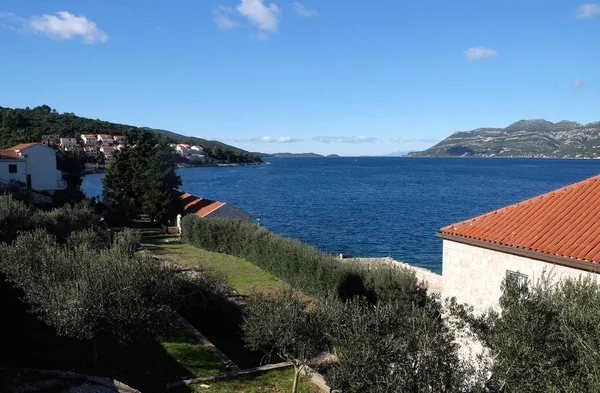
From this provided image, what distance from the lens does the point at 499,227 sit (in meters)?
15.5

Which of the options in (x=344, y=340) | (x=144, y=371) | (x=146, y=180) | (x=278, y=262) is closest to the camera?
(x=344, y=340)

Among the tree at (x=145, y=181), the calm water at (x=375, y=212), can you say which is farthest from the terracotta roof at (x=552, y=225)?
the tree at (x=145, y=181)

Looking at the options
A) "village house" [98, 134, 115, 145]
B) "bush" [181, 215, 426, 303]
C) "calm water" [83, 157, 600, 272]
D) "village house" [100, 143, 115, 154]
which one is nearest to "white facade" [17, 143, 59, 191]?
"calm water" [83, 157, 600, 272]

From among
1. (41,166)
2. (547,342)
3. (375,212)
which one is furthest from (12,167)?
(547,342)

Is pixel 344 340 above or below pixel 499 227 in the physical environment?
below

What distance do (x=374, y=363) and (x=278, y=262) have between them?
866 inches

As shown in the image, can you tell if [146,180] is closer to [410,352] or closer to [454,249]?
[454,249]

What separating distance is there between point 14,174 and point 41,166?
4.55 m

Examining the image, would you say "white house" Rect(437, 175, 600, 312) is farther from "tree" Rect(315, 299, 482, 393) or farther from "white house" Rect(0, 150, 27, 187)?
"white house" Rect(0, 150, 27, 187)

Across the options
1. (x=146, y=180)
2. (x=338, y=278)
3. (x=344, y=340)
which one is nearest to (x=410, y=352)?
(x=344, y=340)

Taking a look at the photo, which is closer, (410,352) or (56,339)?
(410,352)

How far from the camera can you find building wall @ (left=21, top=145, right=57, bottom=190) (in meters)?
58.1

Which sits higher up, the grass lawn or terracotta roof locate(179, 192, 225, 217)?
terracotta roof locate(179, 192, 225, 217)

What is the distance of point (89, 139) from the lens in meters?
164
